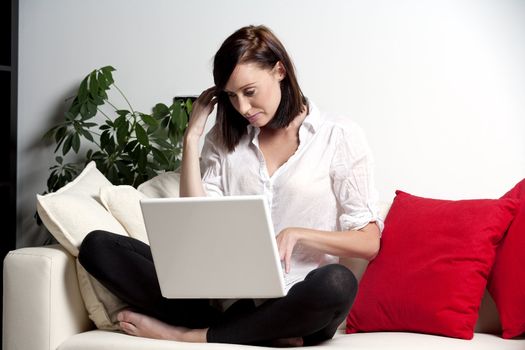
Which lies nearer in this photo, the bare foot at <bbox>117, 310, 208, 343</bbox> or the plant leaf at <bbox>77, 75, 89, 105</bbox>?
the bare foot at <bbox>117, 310, 208, 343</bbox>

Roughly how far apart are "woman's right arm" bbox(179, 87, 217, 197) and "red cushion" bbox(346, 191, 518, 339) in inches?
22.9

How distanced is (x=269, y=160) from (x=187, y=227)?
0.65 metres

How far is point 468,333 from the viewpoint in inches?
93.6

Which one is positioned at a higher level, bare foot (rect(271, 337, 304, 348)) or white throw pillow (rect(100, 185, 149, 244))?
white throw pillow (rect(100, 185, 149, 244))

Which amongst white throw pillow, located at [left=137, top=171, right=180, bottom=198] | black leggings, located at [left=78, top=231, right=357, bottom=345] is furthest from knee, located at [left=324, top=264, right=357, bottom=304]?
white throw pillow, located at [left=137, top=171, right=180, bottom=198]

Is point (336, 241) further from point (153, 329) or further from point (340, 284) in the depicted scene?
point (153, 329)

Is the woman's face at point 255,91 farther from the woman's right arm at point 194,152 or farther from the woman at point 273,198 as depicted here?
the woman's right arm at point 194,152

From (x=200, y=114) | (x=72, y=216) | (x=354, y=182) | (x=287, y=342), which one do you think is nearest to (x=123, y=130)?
(x=200, y=114)

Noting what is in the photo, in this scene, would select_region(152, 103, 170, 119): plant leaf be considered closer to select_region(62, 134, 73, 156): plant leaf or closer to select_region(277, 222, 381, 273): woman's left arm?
select_region(62, 134, 73, 156): plant leaf

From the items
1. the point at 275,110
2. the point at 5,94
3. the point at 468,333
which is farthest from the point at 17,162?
the point at 468,333

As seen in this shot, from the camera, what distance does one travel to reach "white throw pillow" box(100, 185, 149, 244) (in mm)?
2633

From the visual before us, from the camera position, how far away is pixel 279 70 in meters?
2.60

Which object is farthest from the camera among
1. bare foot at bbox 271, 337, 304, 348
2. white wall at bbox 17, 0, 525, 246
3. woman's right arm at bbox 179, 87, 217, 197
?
white wall at bbox 17, 0, 525, 246

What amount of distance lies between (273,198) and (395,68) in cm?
82
